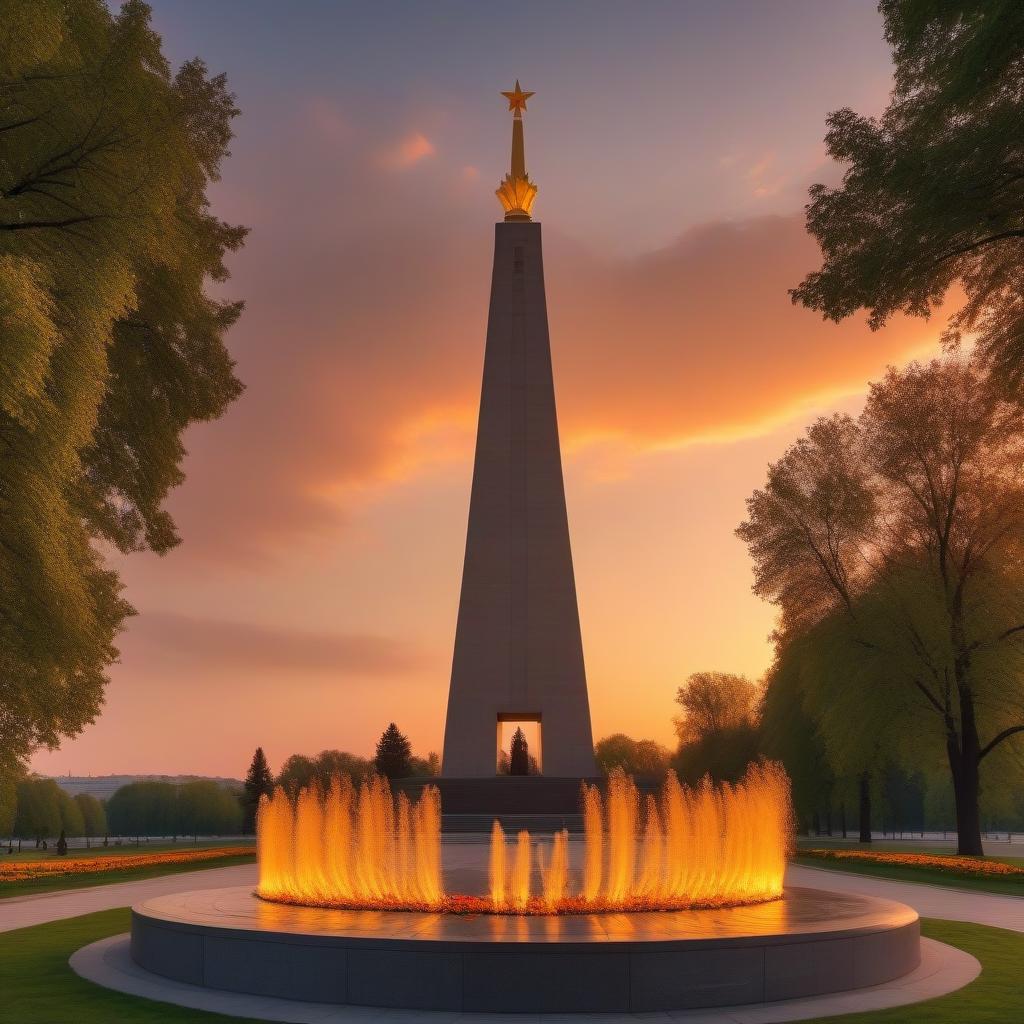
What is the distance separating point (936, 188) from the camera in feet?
31.4

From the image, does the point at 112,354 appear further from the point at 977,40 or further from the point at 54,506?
the point at 977,40

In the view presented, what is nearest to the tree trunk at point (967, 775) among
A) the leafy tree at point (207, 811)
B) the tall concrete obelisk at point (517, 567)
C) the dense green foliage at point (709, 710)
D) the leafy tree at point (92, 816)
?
the tall concrete obelisk at point (517, 567)

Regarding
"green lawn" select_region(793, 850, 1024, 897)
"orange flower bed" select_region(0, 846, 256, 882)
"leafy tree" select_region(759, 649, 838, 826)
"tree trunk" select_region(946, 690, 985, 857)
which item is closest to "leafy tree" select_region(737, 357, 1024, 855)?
"tree trunk" select_region(946, 690, 985, 857)

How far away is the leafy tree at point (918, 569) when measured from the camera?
25328mm

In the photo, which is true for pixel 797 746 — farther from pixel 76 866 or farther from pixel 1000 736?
pixel 76 866

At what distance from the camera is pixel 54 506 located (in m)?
10.2

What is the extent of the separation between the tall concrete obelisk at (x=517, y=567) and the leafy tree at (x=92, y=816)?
77.2 m

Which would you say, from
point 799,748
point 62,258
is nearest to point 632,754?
point 799,748

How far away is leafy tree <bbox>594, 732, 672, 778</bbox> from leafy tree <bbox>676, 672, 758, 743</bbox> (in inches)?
518

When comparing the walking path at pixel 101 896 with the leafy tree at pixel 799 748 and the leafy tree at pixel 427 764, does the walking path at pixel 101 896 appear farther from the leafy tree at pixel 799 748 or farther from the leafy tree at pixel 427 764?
the leafy tree at pixel 427 764

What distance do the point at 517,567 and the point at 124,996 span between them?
29.6m

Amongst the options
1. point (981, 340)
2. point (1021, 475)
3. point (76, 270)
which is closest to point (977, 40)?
point (981, 340)

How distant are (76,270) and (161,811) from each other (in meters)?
106

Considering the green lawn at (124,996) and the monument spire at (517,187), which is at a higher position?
the monument spire at (517,187)
